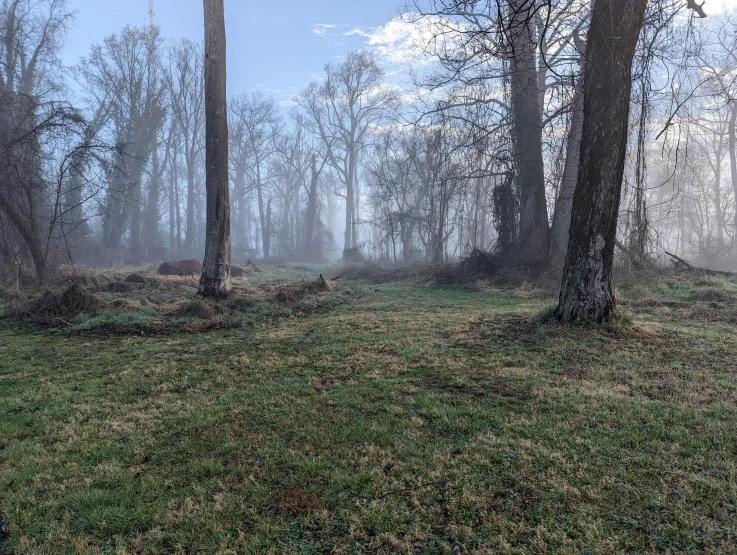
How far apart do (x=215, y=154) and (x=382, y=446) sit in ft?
27.3

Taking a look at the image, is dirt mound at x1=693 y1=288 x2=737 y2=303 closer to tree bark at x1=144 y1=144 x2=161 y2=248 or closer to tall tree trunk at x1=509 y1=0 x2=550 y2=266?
tall tree trunk at x1=509 y1=0 x2=550 y2=266

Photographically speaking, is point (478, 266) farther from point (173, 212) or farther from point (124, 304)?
point (173, 212)

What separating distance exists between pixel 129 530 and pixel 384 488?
1319 millimetres

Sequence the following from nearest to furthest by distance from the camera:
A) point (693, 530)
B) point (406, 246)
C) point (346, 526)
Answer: point (693, 530) → point (346, 526) → point (406, 246)

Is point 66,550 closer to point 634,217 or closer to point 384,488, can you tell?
point 384,488

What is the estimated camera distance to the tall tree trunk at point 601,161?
5.16 metres

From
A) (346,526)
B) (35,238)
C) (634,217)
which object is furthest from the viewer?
(35,238)

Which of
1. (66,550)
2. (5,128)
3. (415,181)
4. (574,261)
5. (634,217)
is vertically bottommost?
(66,550)

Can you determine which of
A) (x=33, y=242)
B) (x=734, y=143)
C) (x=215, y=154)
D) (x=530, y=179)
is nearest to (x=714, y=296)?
(x=530, y=179)

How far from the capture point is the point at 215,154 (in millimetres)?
9219

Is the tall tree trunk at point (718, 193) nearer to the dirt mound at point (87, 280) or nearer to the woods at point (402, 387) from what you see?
A: the woods at point (402, 387)

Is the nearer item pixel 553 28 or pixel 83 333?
pixel 83 333

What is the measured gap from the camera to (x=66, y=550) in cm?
194

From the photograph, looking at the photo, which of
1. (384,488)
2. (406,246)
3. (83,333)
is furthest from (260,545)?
(406,246)
